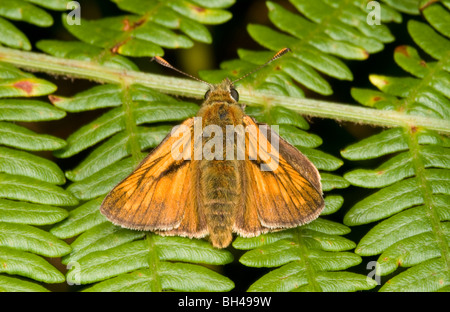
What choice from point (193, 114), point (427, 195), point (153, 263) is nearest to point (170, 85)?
point (193, 114)

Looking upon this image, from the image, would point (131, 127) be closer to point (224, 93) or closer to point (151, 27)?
point (224, 93)

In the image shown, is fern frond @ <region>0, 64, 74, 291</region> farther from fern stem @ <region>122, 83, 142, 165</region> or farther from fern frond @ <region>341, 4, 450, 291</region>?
fern frond @ <region>341, 4, 450, 291</region>

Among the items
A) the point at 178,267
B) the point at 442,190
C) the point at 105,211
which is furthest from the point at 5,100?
the point at 442,190

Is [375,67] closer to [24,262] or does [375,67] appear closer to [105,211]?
[105,211]

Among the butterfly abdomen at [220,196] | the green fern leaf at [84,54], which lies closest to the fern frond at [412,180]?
the butterfly abdomen at [220,196]

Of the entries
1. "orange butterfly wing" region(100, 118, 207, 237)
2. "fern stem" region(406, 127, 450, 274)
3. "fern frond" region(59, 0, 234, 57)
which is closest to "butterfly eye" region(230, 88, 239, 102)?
"orange butterfly wing" region(100, 118, 207, 237)

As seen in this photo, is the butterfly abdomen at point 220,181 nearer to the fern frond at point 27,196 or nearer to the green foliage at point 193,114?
the green foliage at point 193,114
